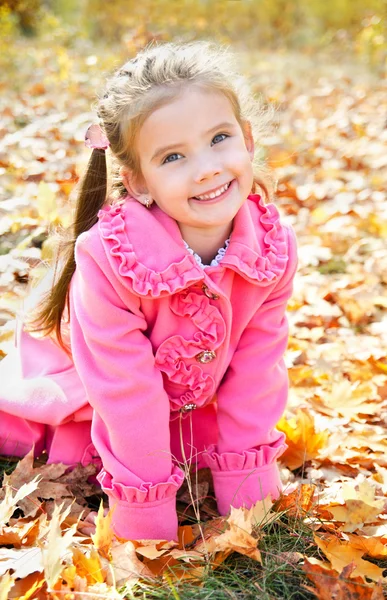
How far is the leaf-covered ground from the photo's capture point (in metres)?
1.55

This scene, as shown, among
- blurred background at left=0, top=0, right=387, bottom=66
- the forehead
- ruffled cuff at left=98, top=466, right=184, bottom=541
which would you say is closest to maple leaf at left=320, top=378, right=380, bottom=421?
ruffled cuff at left=98, top=466, right=184, bottom=541

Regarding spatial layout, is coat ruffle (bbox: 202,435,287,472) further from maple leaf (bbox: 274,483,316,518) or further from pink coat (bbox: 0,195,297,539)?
maple leaf (bbox: 274,483,316,518)

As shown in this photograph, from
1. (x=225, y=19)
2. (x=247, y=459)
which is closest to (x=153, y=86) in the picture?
(x=247, y=459)

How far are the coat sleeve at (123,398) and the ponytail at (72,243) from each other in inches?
4.8

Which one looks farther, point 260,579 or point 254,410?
point 254,410

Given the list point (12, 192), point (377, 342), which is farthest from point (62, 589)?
point (12, 192)

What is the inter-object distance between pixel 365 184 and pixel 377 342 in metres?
1.76

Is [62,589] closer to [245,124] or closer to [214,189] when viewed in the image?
[214,189]

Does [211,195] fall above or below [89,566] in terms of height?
above

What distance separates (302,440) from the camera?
2.19 meters

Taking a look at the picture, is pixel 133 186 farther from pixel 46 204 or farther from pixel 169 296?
pixel 46 204

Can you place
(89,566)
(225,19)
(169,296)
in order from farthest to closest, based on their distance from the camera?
(225,19) < (169,296) < (89,566)

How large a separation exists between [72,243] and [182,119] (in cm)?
48

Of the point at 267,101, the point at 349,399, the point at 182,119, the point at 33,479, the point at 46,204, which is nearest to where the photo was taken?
Result: the point at 182,119
